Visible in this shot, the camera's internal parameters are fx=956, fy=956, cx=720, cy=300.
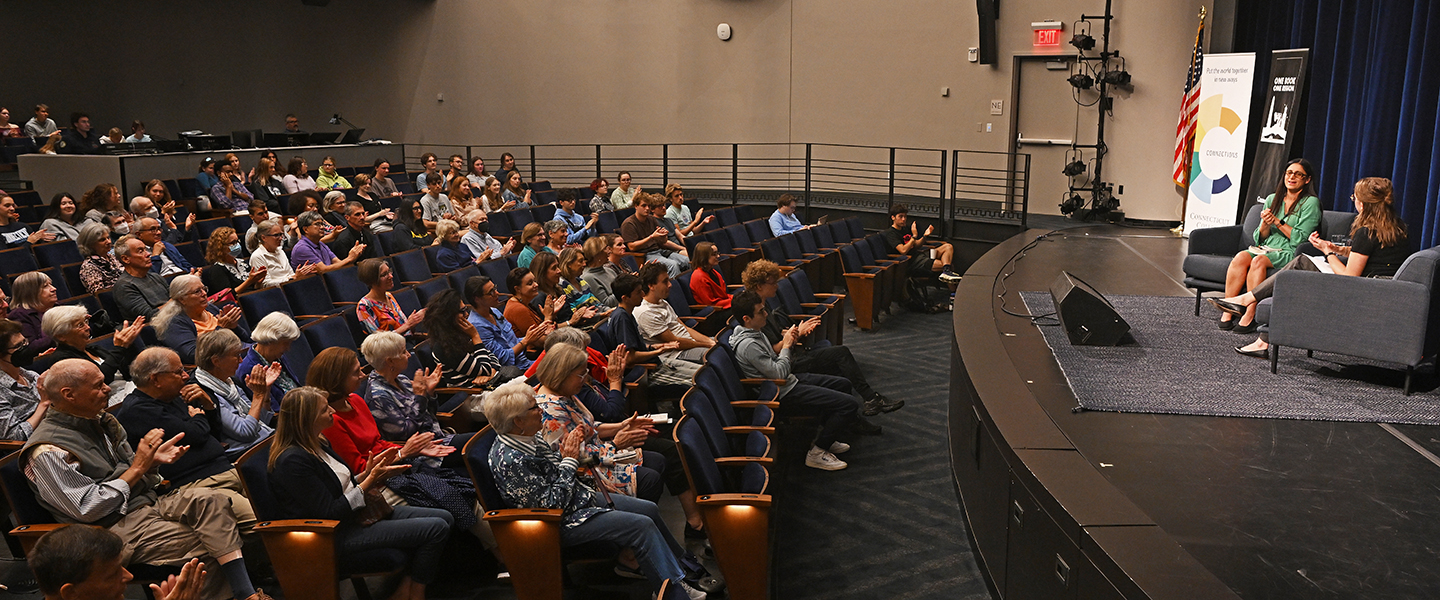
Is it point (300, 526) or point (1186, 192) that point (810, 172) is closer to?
point (1186, 192)

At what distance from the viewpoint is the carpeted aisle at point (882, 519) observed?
3.41 m

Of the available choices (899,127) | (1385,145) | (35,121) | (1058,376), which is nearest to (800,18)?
(899,127)

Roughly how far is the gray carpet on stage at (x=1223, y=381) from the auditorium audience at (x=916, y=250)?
3279 mm

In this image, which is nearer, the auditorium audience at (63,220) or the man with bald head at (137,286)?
the man with bald head at (137,286)

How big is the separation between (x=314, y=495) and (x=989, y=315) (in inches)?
135

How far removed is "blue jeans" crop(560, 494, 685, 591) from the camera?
2.98 m

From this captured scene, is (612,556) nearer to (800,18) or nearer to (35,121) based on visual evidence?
(800,18)

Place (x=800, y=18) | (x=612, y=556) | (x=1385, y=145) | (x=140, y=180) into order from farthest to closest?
(x=800, y=18)
(x=140, y=180)
(x=1385, y=145)
(x=612, y=556)

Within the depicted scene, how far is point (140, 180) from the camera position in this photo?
9.09m

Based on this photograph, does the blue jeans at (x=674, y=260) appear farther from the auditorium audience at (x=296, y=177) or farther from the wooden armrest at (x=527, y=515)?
the wooden armrest at (x=527, y=515)

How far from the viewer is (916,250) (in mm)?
8617

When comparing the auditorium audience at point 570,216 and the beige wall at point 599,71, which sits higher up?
the beige wall at point 599,71

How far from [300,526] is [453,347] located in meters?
1.54

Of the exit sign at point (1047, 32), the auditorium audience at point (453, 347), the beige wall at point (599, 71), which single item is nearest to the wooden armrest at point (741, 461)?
the auditorium audience at point (453, 347)
